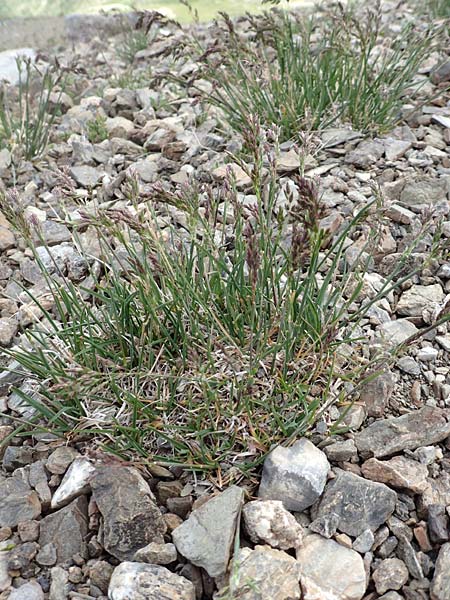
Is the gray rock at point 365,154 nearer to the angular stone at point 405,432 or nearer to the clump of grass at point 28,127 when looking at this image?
the angular stone at point 405,432

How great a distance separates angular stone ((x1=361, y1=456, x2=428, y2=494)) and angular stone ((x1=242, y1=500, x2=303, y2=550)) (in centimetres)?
29

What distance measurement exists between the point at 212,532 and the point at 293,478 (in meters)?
0.29

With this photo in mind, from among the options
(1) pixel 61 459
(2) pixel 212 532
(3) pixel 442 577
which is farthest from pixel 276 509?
(1) pixel 61 459

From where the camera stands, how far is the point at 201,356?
2.18 meters

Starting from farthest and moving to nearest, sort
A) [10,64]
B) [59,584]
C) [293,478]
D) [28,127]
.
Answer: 1. [10,64]
2. [28,127]
3. [293,478]
4. [59,584]

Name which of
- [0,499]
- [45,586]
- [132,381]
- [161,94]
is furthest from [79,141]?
[45,586]

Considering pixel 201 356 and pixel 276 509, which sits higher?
pixel 201 356

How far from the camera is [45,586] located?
1.77 metres

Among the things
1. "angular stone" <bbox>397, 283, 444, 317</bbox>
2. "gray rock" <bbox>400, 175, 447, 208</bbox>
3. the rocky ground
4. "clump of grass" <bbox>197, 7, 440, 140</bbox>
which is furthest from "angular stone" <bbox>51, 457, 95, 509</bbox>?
"clump of grass" <bbox>197, 7, 440, 140</bbox>

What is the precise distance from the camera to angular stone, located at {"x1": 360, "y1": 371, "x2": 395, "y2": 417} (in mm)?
2098

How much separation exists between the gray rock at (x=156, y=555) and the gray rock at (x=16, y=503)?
0.40 meters

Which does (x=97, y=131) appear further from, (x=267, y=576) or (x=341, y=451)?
(x=267, y=576)

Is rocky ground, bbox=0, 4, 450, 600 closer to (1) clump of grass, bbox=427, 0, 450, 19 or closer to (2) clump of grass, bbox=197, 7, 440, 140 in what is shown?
(2) clump of grass, bbox=197, 7, 440, 140

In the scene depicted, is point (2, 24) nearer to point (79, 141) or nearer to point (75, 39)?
point (75, 39)
